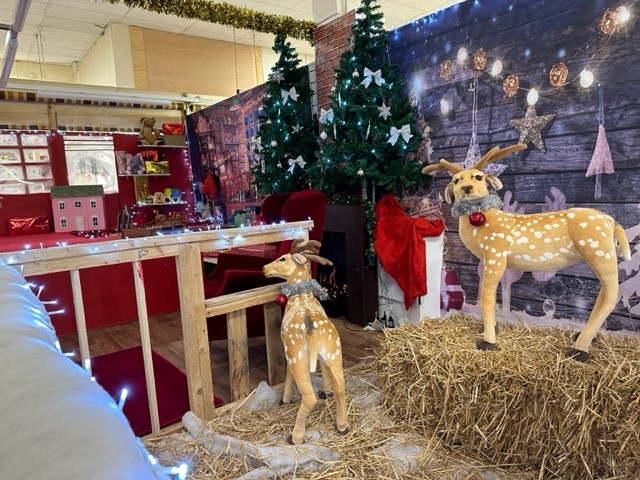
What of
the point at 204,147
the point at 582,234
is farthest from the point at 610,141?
the point at 204,147

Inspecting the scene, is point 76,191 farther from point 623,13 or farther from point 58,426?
point 58,426

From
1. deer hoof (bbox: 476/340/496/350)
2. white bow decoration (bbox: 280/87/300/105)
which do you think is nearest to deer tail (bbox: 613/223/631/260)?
deer hoof (bbox: 476/340/496/350)

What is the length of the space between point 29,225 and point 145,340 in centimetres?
438

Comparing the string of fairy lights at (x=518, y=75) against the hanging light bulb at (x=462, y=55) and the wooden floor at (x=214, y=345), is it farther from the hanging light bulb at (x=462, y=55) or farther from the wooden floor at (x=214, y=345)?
the wooden floor at (x=214, y=345)

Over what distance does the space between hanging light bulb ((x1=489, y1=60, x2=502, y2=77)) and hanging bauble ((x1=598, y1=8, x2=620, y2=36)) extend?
0.58 m

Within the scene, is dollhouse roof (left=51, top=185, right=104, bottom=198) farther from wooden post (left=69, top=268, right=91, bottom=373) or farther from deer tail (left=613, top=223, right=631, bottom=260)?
deer tail (left=613, top=223, right=631, bottom=260)

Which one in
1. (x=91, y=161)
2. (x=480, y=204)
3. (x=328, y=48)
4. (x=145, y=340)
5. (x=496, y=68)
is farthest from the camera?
(x=91, y=161)

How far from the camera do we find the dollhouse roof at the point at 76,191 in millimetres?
5320

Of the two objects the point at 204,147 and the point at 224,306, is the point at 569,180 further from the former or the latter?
the point at 204,147

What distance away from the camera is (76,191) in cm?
546

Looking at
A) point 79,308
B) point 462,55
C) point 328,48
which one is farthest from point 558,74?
point 79,308

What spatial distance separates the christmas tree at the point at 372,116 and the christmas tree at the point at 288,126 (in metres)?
0.73

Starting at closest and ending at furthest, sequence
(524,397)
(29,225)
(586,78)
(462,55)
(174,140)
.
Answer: (524,397) → (586,78) → (462,55) → (29,225) → (174,140)

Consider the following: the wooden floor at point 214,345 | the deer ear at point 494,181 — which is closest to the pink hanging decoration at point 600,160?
the deer ear at point 494,181
